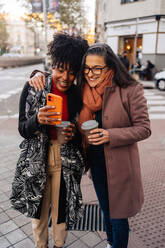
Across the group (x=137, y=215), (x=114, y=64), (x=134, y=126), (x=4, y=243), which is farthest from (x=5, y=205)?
(x=114, y=64)

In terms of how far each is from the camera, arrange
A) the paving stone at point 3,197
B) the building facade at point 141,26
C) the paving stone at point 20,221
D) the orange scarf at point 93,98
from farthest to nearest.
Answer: the building facade at point 141,26 < the paving stone at point 3,197 < the paving stone at point 20,221 < the orange scarf at point 93,98

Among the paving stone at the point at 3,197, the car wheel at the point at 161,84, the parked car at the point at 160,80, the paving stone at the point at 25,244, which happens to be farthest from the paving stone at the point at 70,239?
the car wheel at the point at 161,84

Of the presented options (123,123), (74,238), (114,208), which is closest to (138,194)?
(114,208)

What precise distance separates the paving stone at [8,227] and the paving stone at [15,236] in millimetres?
59

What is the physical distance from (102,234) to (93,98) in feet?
5.15

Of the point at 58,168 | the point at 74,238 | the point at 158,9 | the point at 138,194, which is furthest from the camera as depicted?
the point at 158,9

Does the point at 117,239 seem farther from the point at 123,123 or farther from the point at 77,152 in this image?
the point at 123,123

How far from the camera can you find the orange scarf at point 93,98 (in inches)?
71.5

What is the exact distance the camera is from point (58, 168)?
206cm

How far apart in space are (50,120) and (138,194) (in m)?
0.90

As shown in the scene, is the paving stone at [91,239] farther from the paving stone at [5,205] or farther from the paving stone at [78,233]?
the paving stone at [5,205]

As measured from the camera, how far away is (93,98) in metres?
1.83

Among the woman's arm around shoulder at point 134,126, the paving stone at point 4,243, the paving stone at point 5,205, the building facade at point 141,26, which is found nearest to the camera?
the woman's arm around shoulder at point 134,126

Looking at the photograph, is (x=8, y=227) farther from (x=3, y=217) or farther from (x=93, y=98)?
(x=93, y=98)
